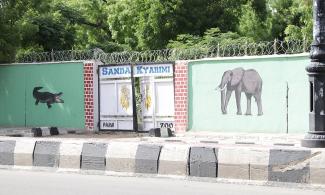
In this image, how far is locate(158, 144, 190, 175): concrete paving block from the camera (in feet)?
33.4

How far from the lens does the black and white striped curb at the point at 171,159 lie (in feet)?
30.3

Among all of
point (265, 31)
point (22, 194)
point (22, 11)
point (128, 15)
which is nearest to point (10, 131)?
point (22, 11)

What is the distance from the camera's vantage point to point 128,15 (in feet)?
102

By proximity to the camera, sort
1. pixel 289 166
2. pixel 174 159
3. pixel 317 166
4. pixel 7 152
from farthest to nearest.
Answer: pixel 7 152
pixel 174 159
pixel 289 166
pixel 317 166

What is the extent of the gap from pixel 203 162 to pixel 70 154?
266 centimetres

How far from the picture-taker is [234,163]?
9.70m

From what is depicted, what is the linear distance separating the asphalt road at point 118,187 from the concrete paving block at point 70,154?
0.43 metres

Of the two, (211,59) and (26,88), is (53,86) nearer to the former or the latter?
(26,88)

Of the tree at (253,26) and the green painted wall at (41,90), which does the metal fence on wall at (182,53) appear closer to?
the green painted wall at (41,90)

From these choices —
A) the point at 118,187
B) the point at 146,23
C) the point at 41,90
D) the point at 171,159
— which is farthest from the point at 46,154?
the point at 146,23

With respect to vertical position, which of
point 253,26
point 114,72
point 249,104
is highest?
point 253,26

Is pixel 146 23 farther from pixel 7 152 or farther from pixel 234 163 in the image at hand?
pixel 234 163

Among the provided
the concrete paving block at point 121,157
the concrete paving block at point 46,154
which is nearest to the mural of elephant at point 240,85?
the concrete paving block at point 121,157

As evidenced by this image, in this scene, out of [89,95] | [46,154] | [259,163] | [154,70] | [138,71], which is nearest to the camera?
[259,163]
